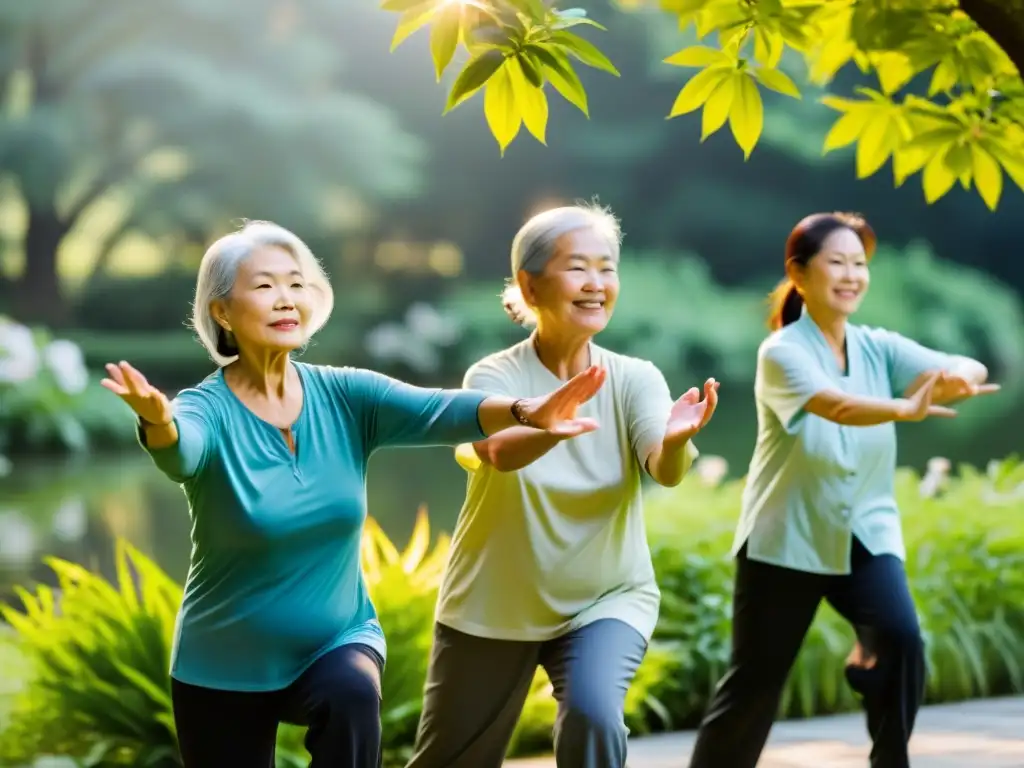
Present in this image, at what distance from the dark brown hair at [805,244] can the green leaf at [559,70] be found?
148 cm

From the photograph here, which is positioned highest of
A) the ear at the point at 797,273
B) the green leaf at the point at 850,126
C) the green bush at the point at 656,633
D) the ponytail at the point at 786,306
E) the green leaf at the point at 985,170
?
the green leaf at the point at 850,126

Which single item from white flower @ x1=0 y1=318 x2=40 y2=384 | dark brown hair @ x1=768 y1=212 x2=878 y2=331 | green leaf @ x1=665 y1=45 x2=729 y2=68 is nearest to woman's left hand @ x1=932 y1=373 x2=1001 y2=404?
dark brown hair @ x1=768 y1=212 x2=878 y2=331

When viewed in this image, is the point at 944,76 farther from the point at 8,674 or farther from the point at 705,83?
the point at 8,674

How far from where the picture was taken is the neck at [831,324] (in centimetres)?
389

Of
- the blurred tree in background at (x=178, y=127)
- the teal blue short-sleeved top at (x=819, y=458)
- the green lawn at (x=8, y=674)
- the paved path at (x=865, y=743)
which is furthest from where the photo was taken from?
the blurred tree in background at (x=178, y=127)

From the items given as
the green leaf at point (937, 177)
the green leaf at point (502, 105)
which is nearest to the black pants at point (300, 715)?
the green leaf at point (502, 105)

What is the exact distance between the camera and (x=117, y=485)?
10.4m

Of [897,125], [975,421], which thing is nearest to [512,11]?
[897,125]

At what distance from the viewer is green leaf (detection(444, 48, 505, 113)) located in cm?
236

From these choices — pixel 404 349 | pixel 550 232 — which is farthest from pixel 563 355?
pixel 404 349

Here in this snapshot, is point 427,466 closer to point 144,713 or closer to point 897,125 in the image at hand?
point 144,713

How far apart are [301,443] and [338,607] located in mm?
323

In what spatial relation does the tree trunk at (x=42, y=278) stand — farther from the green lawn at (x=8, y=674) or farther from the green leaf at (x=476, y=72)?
the green leaf at (x=476, y=72)

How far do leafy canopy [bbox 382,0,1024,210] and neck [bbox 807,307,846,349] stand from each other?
950 mm
